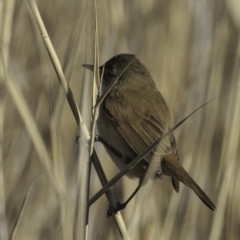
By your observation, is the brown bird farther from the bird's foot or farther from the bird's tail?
the bird's foot

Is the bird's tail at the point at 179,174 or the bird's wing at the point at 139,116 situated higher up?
the bird's wing at the point at 139,116

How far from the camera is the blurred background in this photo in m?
2.48

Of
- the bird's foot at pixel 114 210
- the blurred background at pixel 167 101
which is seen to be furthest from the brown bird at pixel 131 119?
the bird's foot at pixel 114 210

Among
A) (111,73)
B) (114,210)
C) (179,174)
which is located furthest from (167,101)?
(114,210)

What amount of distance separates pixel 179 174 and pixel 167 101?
0.65 metres

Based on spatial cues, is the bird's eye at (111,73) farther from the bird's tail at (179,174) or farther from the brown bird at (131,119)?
the bird's tail at (179,174)

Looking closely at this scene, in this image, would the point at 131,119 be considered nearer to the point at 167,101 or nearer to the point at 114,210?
the point at 167,101

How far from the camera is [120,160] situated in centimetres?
258

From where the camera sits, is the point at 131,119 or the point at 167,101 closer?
the point at 131,119

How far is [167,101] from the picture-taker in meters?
2.80

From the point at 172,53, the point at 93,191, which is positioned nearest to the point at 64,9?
the point at 172,53

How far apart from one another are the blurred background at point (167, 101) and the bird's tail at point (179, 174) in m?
0.13

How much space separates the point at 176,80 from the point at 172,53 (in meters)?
0.15

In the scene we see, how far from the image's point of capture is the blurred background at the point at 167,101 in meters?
2.48
